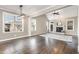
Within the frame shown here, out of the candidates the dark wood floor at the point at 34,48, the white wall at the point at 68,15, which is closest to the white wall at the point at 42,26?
the white wall at the point at 68,15

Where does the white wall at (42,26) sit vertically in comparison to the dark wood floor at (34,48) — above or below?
above

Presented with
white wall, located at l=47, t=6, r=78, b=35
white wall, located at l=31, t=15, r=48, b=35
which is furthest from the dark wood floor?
white wall, located at l=31, t=15, r=48, b=35

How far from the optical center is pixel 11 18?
3053 mm

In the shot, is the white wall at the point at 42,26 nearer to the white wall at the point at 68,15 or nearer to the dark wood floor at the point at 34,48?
the white wall at the point at 68,15

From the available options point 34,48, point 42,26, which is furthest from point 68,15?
point 42,26

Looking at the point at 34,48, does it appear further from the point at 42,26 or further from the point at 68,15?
the point at 42,26

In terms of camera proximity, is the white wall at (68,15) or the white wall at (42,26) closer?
the white wall at (68,15)

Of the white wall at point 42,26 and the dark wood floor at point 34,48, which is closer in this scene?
the dark wood floor at point 34,48
